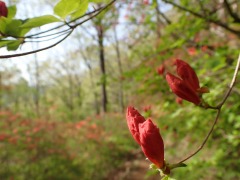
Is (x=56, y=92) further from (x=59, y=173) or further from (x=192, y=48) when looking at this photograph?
(x=192, y=48)

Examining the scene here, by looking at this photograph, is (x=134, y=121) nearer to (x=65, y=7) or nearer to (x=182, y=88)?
(x=182, y=88)

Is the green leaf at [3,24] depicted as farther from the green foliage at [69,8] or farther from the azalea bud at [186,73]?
the azalea bud at [186,73]

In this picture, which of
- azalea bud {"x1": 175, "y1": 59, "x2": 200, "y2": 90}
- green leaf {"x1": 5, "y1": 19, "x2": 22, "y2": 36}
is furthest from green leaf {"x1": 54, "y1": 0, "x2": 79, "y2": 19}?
azalea bud {"x1": 175, "y1": 59, "x2": 200, "y2": 90}

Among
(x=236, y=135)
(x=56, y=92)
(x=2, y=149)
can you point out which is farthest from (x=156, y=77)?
(x=56, y=92)

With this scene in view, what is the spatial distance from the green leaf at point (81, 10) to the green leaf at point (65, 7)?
16 millimetres

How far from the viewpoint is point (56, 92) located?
121 ft

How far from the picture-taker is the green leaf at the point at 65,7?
2.88 ft

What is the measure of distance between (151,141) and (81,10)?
506 mm

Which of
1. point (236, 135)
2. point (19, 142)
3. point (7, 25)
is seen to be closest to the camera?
point (7, 25)

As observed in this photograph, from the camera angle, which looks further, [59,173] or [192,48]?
[59,173]

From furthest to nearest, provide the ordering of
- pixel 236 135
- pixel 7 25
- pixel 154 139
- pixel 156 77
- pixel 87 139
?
1. pixel 87 139
2. pixel 156 77
3. pixel 236 135
4. pixel 7 25
5. pixel 154 139

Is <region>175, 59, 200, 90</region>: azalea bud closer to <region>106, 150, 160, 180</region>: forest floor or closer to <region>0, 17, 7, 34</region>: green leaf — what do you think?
<region>0, 17, 7, 34</region>: green leaf

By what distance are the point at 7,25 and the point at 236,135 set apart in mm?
2290

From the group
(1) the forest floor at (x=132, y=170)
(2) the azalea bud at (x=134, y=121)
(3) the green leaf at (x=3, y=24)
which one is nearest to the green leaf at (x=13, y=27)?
(3) the green leaf at (x=3, y=24)
